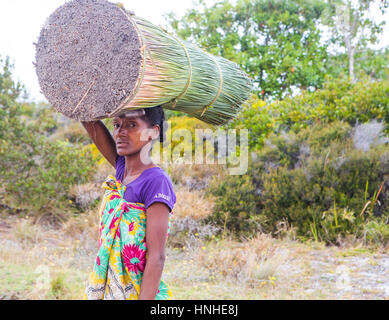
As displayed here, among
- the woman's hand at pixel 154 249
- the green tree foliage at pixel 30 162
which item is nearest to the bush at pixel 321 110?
the green tree foliage at pixel 30 162

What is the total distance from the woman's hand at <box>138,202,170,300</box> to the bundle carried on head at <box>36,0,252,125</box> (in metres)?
0.39

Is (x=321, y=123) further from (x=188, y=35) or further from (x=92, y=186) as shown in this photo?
(x=188, y=35)

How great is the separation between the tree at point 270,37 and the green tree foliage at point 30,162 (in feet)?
16.1

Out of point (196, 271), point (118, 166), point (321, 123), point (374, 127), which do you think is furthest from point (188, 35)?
point (118, 166)

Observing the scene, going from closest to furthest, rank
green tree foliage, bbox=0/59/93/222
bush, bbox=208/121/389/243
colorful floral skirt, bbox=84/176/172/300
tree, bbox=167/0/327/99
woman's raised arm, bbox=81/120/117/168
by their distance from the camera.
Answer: colorful floral skirt, bbox=84/176/172/300 < woman's raised arm, bbox=81/120/117/168 < bush, bbox=208/121/389/243 < green tree foliage, bbox=0/59/93/222 < tree, bbox=167/0/327/99

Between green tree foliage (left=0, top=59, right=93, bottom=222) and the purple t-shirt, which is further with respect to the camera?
Answer: green tree foliage (left=0, top=59, right=93, bottom=222)

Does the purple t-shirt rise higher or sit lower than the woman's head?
lower

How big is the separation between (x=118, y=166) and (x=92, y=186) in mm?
5197

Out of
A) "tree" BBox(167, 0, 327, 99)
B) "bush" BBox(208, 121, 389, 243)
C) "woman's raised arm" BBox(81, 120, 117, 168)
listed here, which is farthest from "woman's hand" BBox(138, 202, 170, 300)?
"tree" BBox(167, 0, 327, 99)

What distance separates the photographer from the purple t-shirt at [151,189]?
63.1 inches

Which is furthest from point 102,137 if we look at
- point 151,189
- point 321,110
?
point 321,110

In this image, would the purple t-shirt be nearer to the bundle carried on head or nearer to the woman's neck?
the woman's neck

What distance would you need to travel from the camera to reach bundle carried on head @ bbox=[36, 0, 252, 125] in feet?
4.95

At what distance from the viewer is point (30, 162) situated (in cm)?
672
